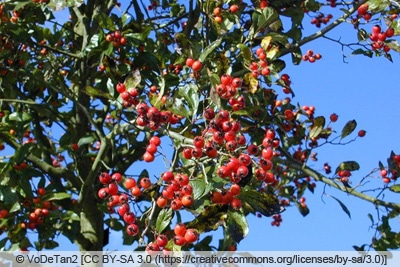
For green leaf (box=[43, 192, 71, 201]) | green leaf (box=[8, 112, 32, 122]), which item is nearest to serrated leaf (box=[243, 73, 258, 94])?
green leaf (box=[43, 192, 71, 201])

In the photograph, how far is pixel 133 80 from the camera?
119 inches

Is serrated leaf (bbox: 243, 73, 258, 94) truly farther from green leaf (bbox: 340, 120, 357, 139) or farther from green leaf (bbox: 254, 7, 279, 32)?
green leaf (bbox: 340, 120, 357, 139)

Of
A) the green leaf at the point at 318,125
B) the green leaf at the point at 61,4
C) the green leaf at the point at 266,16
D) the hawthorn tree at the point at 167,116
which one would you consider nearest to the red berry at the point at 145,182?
the hawthorn tree at the point at 167,116

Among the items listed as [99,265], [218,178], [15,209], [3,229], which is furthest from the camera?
[99,265]

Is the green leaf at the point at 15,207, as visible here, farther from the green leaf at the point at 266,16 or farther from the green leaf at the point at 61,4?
the green leaf at the point at 266,16

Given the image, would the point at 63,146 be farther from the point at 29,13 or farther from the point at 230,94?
the point at 230,94

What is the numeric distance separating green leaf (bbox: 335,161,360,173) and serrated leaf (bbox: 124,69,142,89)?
1590 mm

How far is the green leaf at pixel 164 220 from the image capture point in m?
→ 2.40

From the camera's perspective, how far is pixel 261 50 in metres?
3.35

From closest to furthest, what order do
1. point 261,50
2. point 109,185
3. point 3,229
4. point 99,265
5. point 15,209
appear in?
point 109,185
point 261,50
point 15,209
point 3,229
point 99,265

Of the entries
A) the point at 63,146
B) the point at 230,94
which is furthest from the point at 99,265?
the point at 230,94

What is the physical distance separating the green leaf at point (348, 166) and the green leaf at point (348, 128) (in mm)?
193

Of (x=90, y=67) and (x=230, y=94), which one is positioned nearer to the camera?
(x=230, y=94)

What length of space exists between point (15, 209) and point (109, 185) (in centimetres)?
141
